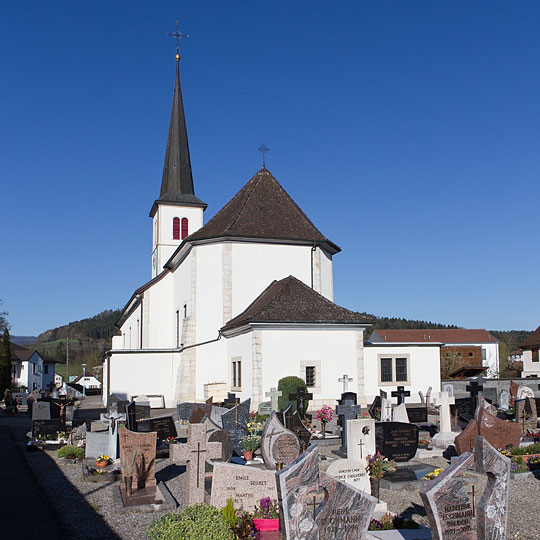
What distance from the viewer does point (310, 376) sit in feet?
76.3

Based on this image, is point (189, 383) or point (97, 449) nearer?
point (97, 449)

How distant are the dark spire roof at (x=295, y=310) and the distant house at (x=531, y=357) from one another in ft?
111

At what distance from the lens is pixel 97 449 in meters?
12.6

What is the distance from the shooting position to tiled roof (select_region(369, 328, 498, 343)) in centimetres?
7325

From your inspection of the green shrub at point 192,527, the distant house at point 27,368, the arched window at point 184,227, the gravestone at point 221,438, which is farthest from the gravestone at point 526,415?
the distant house at point 27,368

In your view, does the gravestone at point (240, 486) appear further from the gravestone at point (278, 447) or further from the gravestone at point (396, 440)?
the gravestone at point (396, 440)

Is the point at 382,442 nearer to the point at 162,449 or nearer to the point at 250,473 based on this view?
the point at 250,473

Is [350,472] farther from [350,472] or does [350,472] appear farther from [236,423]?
[236,423]

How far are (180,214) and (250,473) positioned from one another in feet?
112

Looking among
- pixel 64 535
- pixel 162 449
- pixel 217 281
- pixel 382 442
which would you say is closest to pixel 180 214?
pixel 217 281

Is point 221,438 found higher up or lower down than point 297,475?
lower down

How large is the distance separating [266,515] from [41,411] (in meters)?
12.8

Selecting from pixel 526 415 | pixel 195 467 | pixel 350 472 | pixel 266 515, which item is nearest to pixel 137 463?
pixel 195 467

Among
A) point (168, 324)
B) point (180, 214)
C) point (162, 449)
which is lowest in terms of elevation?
point (162, 449)
